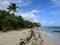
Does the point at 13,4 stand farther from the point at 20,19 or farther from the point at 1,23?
the point at 1,23

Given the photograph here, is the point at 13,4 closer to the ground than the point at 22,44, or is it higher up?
higher up

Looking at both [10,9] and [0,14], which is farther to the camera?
[10,9]

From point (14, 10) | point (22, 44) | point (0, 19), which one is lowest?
point (22, 44)

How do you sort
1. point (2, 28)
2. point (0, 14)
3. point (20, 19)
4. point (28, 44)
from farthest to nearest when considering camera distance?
point (20, 19)
point (0, 14)
point (2, 28)
point (28, 44)

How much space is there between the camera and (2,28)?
3691 cm

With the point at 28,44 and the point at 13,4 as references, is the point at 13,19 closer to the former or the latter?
the point at 13,4

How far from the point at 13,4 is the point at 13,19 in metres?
13.4

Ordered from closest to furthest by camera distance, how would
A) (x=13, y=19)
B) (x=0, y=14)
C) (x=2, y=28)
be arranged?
(x=2, y=28), (x=0, y=14), (x=13, y=19)

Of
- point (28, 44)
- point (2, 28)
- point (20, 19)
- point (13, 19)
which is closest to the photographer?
point (28, 44)

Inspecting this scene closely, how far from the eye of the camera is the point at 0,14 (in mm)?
40219

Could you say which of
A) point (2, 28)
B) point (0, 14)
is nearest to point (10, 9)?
point (0, 14)

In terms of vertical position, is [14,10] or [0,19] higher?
[14,10]

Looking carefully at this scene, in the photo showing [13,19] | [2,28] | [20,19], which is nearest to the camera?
[2,28]

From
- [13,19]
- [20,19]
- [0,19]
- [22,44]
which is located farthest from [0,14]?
[22,44]
